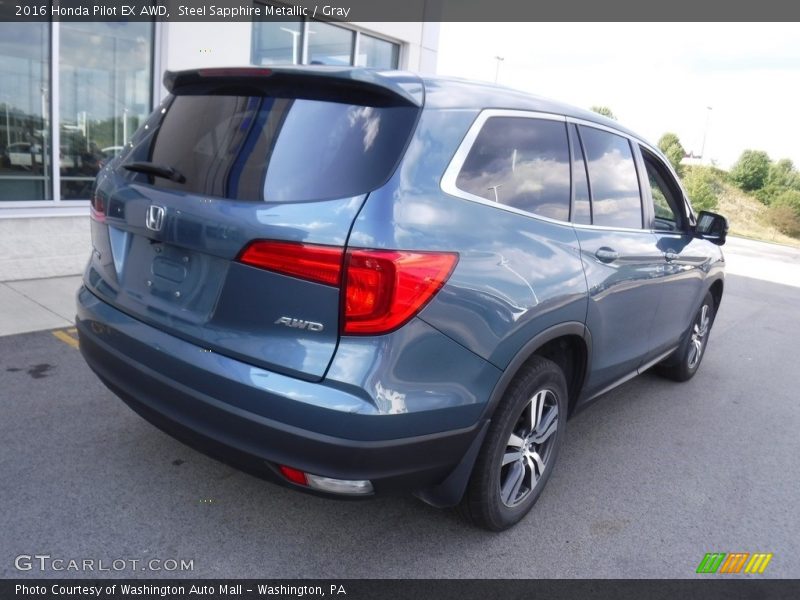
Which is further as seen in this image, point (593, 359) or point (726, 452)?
point (726, 452)

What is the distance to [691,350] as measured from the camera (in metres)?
5.29

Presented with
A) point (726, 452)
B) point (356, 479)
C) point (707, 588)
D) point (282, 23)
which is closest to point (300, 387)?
point (356, 479)

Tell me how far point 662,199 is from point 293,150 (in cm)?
284

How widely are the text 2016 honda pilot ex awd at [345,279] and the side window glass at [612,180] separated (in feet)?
1.10

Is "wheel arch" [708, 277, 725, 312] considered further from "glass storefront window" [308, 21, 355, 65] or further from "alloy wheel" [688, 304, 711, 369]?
"glass storefront window" [308, 21, 355, 65]

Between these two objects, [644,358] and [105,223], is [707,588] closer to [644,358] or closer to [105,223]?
[644,358]

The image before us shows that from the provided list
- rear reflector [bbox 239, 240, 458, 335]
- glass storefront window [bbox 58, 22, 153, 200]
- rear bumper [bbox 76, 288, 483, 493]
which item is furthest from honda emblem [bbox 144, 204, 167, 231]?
glass storefront window [bbox 58, 22, 153, 200]

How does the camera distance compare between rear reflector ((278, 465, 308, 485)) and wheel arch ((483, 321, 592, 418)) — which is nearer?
rear reflector ((278, 465, 308, 485))

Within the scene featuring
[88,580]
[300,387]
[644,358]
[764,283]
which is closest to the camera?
[300,387]

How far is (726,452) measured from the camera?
407 centimetres

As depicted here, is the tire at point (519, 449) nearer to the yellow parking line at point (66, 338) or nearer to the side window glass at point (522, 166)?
the side window glass at point (522, 166)

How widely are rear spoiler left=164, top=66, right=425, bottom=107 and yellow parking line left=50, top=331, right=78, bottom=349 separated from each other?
9.79 ft

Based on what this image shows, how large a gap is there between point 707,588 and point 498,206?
70.1 inches

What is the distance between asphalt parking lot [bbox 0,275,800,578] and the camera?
2.61 m
